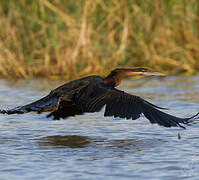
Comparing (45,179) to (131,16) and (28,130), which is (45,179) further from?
(131,16)

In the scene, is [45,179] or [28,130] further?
[28,130]

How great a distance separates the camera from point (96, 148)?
523cm

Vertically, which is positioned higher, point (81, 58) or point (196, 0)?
point (196, 0)

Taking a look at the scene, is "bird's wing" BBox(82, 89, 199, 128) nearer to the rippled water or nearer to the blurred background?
the rippled water

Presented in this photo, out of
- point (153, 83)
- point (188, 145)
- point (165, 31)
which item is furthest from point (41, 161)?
point (165, 31)

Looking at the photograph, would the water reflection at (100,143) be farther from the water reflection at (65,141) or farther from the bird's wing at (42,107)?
the bird's wing at (42,107)

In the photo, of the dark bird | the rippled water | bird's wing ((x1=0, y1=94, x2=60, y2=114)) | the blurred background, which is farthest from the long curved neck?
the blurred background

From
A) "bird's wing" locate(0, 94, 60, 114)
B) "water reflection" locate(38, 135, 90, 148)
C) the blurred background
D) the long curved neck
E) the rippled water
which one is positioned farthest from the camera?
the blurred background

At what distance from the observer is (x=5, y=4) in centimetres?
1055

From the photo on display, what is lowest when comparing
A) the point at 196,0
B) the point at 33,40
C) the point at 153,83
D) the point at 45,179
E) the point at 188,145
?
the point at 45,179

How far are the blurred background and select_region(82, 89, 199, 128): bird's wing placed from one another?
4.83 m

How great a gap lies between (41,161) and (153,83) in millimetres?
5897

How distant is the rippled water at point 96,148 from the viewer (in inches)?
170

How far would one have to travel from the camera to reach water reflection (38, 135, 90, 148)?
5.41m
